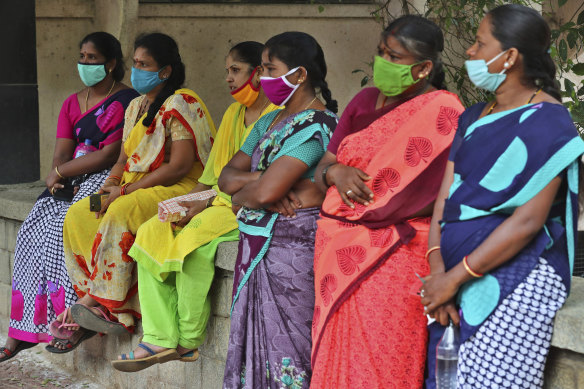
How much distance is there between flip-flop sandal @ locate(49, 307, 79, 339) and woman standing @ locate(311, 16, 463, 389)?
2.21m

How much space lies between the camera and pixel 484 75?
2744 mm

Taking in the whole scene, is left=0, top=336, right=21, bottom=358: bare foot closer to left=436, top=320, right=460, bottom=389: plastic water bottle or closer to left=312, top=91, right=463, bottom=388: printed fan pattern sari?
left=312, top=91, right=463, bottom=388: printed fan pattern sari

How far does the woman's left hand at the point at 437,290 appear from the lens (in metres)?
2.74

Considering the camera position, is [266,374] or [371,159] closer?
[371,159]

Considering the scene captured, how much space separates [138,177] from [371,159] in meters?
2.08

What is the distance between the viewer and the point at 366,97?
3.34 metres

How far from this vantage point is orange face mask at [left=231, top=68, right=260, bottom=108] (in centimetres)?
439

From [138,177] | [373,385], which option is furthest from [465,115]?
[138,177]

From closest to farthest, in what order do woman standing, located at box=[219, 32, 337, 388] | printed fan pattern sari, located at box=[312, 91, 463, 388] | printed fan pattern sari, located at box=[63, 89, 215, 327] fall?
printed fan pattern sari, located at box=[312, 91, 463, 388], woman standing, located at box=[219, 32, 337, 388], printed fan pattern sari, located at box=[63, 89, 215, 327]

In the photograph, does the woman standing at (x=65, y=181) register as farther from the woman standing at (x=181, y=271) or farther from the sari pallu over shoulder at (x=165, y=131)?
the woman standing at (x=181, y=271)

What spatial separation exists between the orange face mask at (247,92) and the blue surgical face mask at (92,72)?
1293mm

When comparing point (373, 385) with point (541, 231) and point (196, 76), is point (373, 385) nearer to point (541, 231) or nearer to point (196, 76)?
point (541, 231)

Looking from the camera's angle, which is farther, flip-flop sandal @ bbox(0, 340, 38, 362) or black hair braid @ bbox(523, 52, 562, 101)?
flip-flop sandal @ bbox(0, 340, 38, 362)

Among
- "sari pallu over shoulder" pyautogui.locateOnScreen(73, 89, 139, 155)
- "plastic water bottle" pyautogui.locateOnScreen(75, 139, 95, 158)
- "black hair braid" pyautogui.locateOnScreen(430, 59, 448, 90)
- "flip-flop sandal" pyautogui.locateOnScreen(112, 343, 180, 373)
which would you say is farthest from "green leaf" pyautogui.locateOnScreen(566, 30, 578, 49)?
"plastic water bottle" pyautogui.locateOnScreen(75, 139, 95, 158)
